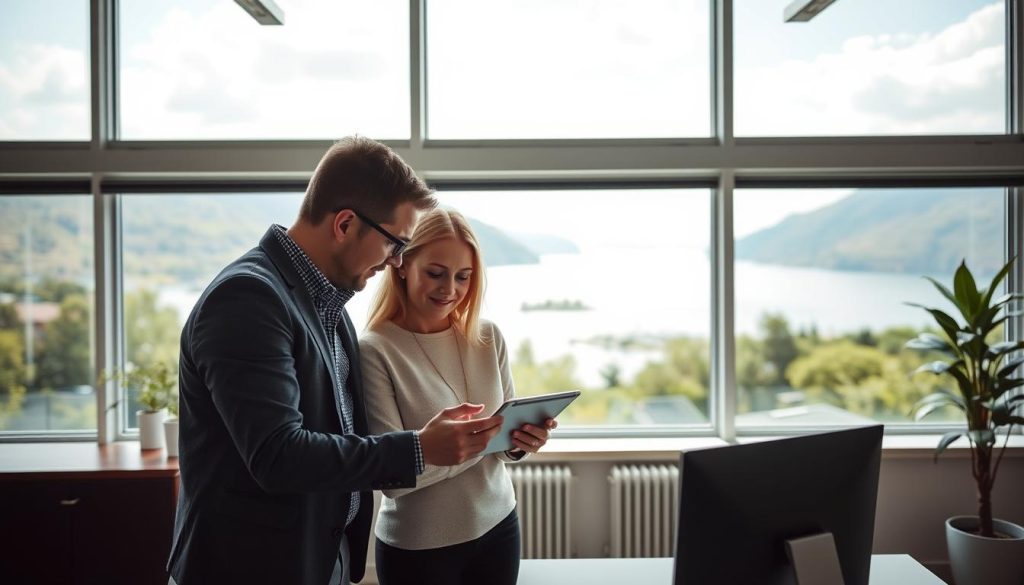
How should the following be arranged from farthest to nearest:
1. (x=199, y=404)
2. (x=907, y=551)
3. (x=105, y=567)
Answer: (x=907, y=551), (x=105, y=567), (x=199, y=404)

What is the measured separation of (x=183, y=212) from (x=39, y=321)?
93 cm

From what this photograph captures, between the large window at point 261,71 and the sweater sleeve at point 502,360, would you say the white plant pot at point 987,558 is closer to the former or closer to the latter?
the sweater sleeve at point 502,360

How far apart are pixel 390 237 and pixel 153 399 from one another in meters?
2.20

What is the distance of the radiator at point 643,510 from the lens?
3123mm

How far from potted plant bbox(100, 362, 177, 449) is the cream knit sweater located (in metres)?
1.75

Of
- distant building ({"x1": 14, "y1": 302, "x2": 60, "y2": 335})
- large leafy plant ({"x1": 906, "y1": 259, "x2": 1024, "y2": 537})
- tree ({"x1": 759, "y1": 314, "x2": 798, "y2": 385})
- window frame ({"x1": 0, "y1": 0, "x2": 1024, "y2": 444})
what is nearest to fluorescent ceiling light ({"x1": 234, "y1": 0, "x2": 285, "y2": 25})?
window frame ({"x1": 0, "y1": 0, "x2": 1024, "y2": 444})

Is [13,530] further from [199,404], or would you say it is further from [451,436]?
[451,436]

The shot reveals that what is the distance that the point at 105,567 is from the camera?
2.70 metres

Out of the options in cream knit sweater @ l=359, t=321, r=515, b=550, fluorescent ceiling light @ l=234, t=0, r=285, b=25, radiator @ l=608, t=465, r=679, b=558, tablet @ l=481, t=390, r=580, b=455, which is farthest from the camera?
radiator @ l=608, t=465, r=679, b=558

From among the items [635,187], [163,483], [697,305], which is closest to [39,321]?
[163,483]

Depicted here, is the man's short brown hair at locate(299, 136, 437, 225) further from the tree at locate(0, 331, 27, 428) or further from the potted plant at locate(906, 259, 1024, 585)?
the tree at locate(0, 331, 27, 428)

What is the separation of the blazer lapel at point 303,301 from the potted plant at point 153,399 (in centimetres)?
198

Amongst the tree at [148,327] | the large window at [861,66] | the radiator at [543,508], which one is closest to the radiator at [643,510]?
the radiator at [543,508]

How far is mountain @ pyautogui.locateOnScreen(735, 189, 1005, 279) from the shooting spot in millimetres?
3479
